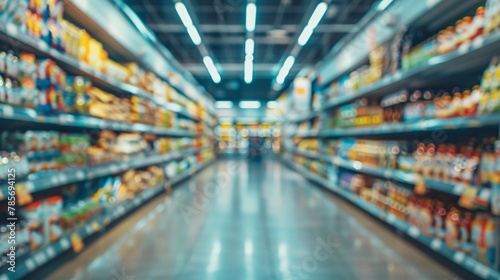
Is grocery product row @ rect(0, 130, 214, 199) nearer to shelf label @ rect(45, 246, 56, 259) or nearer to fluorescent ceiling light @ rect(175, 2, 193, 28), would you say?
shelf label @ rect(45, 246, 56, 259)

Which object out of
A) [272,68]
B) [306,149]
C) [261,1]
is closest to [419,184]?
[306,149]

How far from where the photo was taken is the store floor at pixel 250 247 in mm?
2408

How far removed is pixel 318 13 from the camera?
597 centimetres

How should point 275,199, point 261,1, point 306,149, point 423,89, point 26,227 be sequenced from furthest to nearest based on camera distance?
point 306,149
point 261,1
point 275,199
point 423,89
point 26,227

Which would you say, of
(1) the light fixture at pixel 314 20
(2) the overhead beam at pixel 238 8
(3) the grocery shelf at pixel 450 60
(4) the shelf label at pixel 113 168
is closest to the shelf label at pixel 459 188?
(3) the grocery shelf at pixel 450 60

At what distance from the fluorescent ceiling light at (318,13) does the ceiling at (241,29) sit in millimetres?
111

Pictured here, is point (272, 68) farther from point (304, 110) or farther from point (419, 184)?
point (419, 184)

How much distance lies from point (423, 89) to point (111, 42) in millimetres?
3375

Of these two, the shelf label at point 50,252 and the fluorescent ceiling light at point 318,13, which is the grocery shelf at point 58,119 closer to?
the shelf label at point 50,252

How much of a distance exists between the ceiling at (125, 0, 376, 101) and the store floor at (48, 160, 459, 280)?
3.60m

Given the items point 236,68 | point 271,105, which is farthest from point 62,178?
point 271,105

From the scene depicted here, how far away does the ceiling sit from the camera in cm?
834

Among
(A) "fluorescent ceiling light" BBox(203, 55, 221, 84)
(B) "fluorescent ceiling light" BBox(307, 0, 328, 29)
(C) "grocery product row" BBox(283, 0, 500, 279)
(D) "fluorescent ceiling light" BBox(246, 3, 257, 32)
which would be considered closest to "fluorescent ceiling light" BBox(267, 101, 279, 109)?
(A) "fluorescent ceiling light" BBox(203, 55, 221, 84)

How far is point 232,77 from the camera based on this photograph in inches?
609
